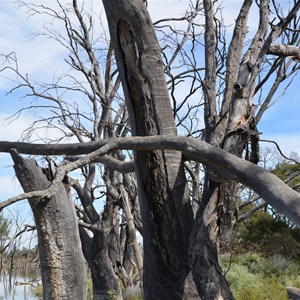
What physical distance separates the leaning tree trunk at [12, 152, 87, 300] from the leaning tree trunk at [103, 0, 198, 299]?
2.03m

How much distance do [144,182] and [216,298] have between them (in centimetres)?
149

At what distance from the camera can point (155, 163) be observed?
626 centimetres

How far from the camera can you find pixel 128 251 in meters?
19.9

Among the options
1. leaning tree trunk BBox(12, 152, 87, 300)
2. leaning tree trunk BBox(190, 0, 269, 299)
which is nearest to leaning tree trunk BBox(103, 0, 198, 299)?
leaning tree trunk BBox(190, 0, 269, 299)

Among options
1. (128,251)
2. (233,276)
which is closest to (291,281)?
(233,276)

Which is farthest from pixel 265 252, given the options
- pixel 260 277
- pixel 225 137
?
pixel 225 137

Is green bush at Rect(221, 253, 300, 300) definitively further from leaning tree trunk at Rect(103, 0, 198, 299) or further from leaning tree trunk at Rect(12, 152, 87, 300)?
leaning tree trunk at Rect(12, 152, 87, 300)

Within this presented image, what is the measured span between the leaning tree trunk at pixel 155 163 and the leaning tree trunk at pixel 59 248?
2.03 m

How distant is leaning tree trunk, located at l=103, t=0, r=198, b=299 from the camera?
621 centimetres

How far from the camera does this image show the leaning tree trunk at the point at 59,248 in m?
4.19

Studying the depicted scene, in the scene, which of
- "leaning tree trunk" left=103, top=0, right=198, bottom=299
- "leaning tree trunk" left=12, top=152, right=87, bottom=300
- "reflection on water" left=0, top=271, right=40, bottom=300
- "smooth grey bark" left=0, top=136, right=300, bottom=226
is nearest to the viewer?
"leaning tree trunk" left=12, top=152, right=87, bottom=300

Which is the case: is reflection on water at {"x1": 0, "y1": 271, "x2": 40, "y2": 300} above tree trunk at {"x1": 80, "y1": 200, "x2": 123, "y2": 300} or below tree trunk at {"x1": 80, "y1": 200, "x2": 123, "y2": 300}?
above

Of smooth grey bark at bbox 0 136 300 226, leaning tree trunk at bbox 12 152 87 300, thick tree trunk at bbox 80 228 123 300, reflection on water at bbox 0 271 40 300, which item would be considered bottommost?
leaning tree trunk at bbox 12 152 87 300

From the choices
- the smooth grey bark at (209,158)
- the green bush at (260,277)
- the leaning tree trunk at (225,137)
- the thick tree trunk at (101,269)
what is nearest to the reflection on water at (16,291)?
the thick tree trunk at (101,269)
